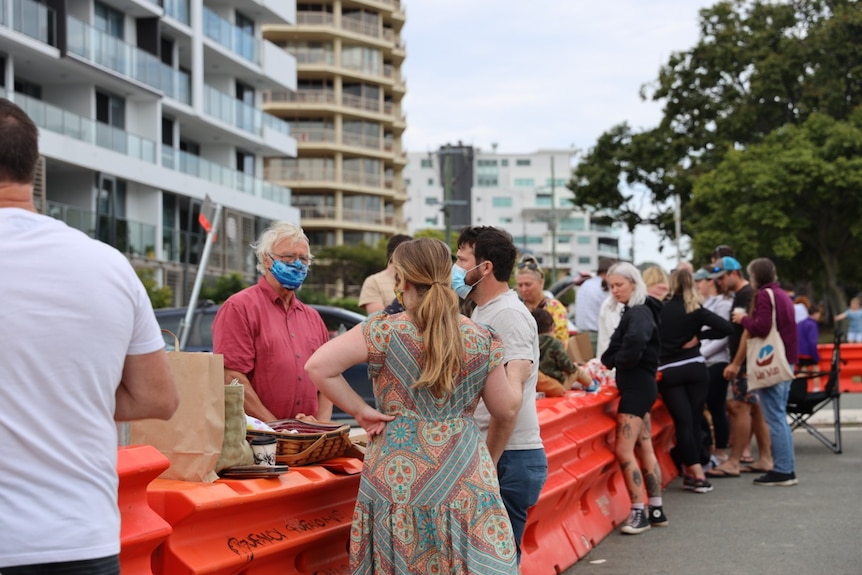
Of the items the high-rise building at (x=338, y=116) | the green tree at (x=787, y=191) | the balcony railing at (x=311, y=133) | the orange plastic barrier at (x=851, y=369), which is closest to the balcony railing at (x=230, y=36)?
the green tree at (x=787, y=191)

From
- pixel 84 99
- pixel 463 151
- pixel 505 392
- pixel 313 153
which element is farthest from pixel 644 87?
pixel 505 392

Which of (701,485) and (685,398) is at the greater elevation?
(685,398)

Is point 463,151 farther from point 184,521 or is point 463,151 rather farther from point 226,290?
point 226,290

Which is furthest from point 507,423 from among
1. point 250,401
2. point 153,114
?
point 153,114

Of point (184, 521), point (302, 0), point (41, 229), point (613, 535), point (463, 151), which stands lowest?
point (613, 535)

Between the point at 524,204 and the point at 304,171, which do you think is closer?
the point at 304,171

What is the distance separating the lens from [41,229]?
9.12ft

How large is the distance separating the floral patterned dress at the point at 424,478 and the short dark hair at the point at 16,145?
71.3 inches

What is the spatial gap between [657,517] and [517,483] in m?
3.67

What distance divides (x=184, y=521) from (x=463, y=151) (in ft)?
51.1

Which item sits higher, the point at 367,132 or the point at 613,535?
the point at 367,132

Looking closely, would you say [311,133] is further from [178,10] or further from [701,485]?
[701,485]

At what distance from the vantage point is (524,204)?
155125 mm

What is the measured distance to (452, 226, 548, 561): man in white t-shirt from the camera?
17.6 ft
